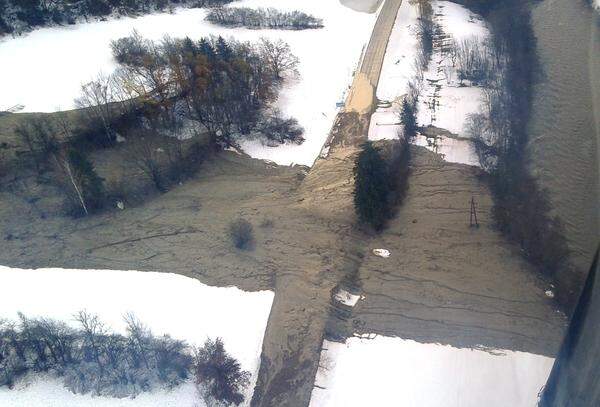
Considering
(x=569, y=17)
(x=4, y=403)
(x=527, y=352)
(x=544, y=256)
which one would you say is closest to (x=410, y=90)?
(x=569, y=17)

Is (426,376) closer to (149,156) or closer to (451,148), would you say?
(451,148)

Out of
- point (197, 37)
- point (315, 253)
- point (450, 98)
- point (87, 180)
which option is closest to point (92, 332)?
point (87, 180)

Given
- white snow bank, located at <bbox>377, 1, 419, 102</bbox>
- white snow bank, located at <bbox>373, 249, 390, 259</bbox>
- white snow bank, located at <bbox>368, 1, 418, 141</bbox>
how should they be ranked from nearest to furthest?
white snow bank, located at <bbox>373, 249, 390, 259</bbox> → white snow bank, located at <bbox>368, 1, 418, 141</bbox> → white snow bank, located at <bbox>377, 1, 419, 102</bbox>

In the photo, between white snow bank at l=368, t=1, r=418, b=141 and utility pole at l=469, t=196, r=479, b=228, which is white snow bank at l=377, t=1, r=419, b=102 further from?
utility pole at l=469, t=196, r=479, b=228

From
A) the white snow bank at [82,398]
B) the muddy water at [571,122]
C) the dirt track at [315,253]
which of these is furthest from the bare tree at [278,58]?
the white snow bank at [82,398]

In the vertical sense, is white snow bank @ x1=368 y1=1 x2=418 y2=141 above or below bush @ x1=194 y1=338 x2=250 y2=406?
above

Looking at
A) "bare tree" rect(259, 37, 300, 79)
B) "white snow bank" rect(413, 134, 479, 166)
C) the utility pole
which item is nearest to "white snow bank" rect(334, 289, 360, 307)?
the utility pole

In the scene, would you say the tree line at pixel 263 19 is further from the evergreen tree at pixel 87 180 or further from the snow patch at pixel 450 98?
the evergreen tree at pixel 87 180
